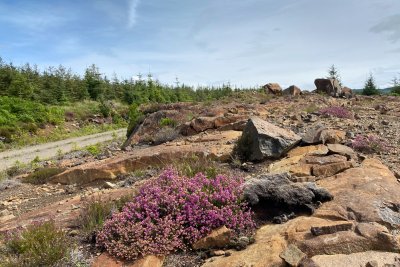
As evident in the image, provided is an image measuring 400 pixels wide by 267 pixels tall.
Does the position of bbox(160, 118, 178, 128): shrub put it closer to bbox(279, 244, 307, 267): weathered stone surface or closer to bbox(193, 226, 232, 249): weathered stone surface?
bbox(193, 226, 232, 249): weathered stone surface

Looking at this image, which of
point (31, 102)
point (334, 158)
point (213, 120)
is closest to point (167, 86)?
point (31, 102)

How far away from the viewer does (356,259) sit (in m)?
3.92

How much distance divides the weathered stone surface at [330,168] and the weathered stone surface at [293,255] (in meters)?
3.09

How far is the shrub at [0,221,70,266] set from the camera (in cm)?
450

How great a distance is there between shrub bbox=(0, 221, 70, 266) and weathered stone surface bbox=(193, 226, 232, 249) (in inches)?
67.1

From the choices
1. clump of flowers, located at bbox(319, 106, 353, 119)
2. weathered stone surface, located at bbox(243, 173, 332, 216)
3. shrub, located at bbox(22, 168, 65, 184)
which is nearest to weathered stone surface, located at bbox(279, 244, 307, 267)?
weathered stone surface, located at bbox(243, 173, 332, 216)

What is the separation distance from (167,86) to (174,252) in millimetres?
52549

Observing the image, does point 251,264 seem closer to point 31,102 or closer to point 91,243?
point 91,243

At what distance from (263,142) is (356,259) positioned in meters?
4.72

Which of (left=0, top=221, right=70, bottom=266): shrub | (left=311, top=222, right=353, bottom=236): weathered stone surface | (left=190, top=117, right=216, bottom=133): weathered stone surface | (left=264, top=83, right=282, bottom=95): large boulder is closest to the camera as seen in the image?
(left=311, top=222, right=353, bottom=236): weathered stone surface

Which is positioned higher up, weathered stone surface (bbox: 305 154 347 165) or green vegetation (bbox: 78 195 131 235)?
weathered stone surface (bbox: 305 154 347 165)

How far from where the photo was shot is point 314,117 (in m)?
14.0

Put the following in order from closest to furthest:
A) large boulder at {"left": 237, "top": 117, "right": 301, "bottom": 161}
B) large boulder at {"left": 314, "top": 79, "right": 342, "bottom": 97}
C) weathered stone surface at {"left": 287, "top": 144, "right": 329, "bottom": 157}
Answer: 1. weathered stone surface at {"left": 287, "top": 144, "right": 329, "bottom": 157}
2. large boulder at {"left": 237, "top": 117, "right": 301, "bottom": 161}
3. large boulder at {"left": 314, "top": 79, "right": 342, "bottom": 97}

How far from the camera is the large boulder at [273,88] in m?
34.8
